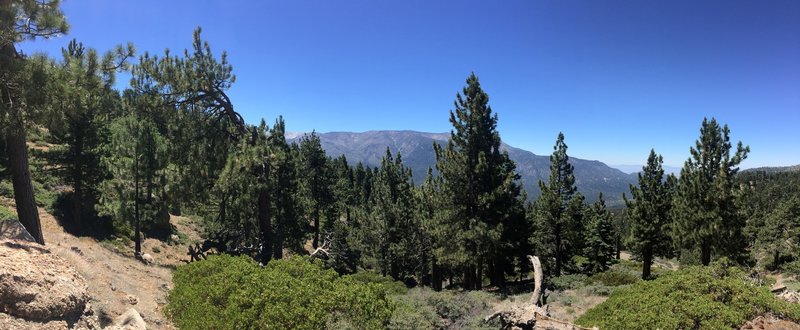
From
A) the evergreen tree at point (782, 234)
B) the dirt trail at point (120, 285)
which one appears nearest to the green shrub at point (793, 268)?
the evergreen tree at point (782, 234)

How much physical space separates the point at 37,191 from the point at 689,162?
43.6m

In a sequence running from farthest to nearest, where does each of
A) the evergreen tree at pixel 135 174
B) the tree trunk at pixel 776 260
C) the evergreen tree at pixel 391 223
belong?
the tree trunk at pixel 776 260 → the evergreen tree at pixel 391 223 → the evergreen tree at pixel 135 174

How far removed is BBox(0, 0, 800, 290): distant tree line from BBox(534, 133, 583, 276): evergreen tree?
0.41 ft

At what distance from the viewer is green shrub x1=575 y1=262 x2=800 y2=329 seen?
8680 mm

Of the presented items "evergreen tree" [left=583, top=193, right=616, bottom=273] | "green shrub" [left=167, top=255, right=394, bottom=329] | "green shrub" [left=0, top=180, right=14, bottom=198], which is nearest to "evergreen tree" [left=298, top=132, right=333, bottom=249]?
"green shrub" [left=0, top=180, right=14, bottom=198]

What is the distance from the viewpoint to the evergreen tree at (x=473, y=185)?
2239 centimetres

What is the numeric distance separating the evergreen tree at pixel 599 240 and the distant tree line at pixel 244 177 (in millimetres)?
10528

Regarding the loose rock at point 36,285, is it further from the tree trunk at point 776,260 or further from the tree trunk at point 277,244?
the tree trunk at point 776,260

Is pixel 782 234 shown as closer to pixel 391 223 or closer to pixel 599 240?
pixel 599 240

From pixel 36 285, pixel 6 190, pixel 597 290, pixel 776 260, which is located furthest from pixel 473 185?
pixel 776 260

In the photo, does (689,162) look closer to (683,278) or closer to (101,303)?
(683,278)

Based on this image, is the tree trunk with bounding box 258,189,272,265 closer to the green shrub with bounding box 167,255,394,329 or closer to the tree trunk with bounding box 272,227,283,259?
the tree trunk with bounding box 272,227,283,259

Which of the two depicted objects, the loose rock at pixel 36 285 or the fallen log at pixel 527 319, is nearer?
the loose rock at pixel 36 285

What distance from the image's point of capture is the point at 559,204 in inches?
1226
